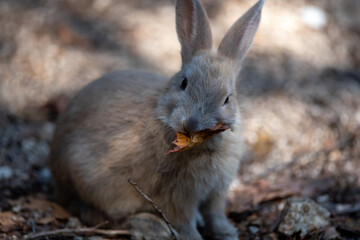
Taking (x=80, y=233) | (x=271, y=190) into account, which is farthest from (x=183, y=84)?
(x=271, y=190)

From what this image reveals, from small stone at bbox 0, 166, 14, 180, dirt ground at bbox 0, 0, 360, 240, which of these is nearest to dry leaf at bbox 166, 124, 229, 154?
dirt ground at bbox 0, 0, 360, 240

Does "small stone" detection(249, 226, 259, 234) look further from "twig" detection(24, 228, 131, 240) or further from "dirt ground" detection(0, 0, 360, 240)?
"twig" detection(24, 228, 131, 240)

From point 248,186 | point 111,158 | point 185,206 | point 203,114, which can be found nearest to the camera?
point 203,114

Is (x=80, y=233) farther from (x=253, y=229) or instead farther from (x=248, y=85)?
(x=248, y=85)

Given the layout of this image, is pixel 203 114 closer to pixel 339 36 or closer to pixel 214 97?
pixel 214 97

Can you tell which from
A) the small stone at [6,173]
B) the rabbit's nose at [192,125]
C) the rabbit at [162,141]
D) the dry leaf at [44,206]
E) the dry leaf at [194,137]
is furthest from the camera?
the small stone at [6,173]

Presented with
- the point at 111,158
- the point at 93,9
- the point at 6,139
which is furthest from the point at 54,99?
the point at 111,158

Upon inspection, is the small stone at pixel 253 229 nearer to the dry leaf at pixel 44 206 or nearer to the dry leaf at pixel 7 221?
the dry leaf at pixel 44 206

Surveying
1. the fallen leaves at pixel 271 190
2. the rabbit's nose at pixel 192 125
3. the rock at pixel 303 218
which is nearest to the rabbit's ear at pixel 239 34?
the rabbit's nose at pixel 192 125
